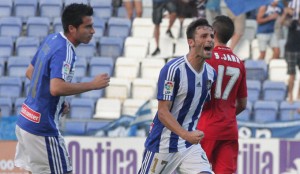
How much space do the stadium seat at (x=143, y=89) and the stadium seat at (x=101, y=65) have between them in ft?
1.99

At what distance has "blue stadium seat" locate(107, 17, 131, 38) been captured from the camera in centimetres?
1761

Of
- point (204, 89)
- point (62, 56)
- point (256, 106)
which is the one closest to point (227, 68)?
point (204, 89)

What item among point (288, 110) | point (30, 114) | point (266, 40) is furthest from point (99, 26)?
point (30, 114)

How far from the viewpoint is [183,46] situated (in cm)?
1731

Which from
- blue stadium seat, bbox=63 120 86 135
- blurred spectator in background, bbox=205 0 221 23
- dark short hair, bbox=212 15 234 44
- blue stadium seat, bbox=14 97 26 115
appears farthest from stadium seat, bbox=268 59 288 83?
dark short hair, bbox=212 15 234 44

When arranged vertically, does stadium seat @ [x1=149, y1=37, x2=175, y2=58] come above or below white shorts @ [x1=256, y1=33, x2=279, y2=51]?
below

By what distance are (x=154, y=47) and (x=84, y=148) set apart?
3.85m

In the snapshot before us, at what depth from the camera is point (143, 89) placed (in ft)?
54.0

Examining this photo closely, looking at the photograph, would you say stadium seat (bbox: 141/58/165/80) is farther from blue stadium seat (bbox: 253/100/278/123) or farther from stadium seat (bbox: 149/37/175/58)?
blue stadium seat (bbox: 253/100/278/123)

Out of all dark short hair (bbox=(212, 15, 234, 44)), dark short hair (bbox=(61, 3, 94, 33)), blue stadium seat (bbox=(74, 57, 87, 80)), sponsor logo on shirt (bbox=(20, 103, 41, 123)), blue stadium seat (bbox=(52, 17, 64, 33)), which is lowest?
blue stadium seat (bbox=(74, 57, 87, 80))

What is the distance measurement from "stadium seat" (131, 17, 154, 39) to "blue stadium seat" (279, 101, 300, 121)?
109 inches

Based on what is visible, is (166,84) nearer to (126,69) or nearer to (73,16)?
(73,16)

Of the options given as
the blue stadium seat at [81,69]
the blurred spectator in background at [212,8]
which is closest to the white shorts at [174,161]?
the blue stadium seat at [81,69]

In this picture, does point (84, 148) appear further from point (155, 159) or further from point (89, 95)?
point (155, 159)
